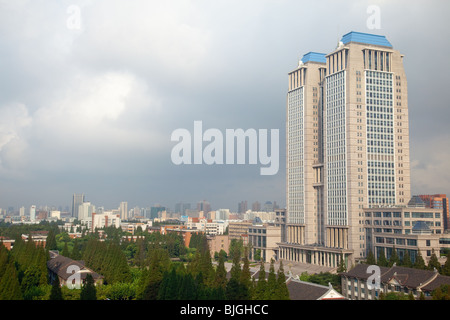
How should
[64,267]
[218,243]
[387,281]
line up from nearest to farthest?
[387,281] → [64,267] → [218,243]

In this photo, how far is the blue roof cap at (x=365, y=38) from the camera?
83312 mm

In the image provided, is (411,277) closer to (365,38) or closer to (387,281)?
(387,281)

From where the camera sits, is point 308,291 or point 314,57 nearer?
point 308,291

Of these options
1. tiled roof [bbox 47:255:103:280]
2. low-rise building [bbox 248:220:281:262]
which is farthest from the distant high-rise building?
tiled roof [bbox 47:255:103:280]

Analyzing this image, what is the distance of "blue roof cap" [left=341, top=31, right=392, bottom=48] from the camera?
273ft

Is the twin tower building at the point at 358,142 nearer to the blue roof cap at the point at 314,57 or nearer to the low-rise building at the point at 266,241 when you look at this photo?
the blue roof cap at the point at 314,57

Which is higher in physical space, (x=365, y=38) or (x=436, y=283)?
(x=365, y=38)

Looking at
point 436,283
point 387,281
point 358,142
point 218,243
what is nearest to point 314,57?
point 358,142

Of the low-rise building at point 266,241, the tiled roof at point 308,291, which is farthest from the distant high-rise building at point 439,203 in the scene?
the tiled roof at point 308,291

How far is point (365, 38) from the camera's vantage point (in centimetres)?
8419

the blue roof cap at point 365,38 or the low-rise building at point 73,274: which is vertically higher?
the blue roof cap at point 365,38

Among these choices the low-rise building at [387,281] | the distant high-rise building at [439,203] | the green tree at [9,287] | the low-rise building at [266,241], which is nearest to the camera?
the green tree at [9,287]

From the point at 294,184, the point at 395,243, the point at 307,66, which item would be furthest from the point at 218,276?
the point at 307,66

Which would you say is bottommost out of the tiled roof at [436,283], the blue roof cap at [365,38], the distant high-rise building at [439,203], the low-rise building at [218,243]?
the low-rise building at [218,243]
